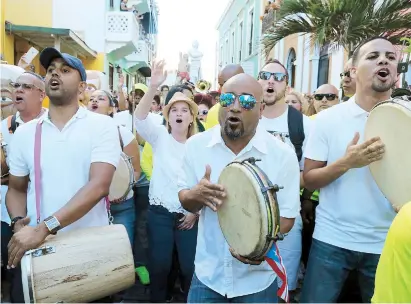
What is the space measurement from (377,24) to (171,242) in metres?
5.63

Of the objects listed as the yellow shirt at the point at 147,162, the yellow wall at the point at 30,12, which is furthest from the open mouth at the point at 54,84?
the yellow wall at the point at 30,12

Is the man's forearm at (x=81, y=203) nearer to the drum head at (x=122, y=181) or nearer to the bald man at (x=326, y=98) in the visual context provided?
the drum head at (x=122, y=181)

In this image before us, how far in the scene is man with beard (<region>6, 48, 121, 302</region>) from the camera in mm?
2811

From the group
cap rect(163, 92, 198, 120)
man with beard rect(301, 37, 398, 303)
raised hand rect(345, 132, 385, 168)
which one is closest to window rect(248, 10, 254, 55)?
cap rect(163, 92, 198, 120)

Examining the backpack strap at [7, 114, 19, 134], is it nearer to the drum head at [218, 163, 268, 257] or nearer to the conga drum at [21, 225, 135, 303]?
the conga drum at [21, 225, 135, 303]

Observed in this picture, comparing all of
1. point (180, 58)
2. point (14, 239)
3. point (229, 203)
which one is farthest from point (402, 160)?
point (180, 58)

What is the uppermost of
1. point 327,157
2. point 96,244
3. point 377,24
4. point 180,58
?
point 377,24

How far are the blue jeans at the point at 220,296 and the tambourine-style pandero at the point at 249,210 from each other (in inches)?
14.3

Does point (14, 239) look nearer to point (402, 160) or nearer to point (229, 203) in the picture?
point (229, 203)

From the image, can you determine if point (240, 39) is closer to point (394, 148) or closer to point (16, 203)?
point (16, 203)

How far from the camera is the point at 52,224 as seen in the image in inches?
102

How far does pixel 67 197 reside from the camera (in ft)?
9.25

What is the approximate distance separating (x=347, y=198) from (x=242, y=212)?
0.86 metres

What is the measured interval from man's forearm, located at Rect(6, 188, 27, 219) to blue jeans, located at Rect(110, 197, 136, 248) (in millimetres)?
1500
